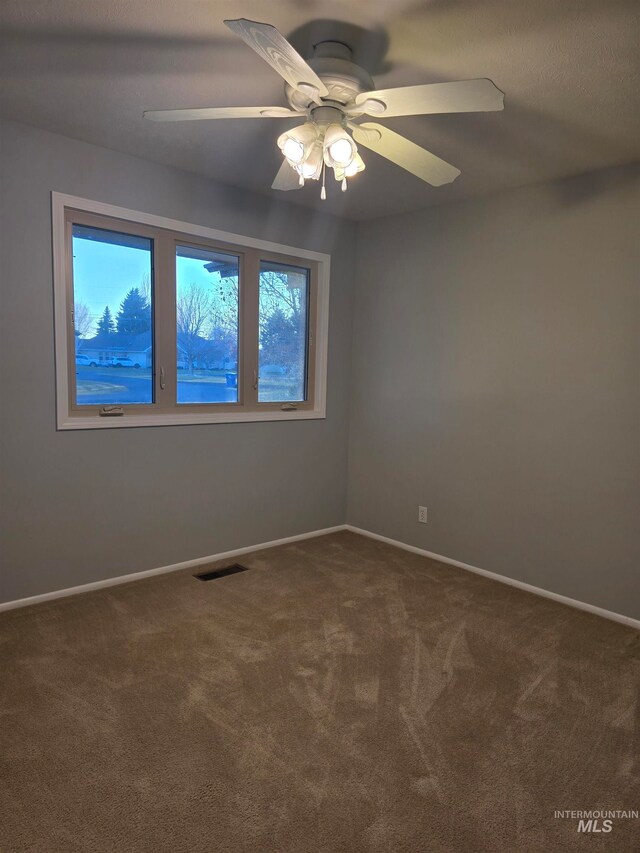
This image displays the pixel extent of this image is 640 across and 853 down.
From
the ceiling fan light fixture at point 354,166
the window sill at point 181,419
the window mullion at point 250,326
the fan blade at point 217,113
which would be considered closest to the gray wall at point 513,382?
the window sill at point 181,419

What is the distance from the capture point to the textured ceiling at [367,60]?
69.3 inches

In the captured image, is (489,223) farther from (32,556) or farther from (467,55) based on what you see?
(32,556)

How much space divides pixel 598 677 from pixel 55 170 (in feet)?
11.9

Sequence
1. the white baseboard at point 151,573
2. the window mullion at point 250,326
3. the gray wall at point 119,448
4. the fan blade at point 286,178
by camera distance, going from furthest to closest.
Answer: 1. the window mullion at point 250,326
2. the white baseboard at point 151,573
3. the gray wall at point 119,448
4. the fan blade at point 286,178

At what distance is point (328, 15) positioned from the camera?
1776 mm

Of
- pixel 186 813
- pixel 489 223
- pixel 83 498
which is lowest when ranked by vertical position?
pixel 186 813

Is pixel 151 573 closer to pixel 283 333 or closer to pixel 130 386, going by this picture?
pixel 130 386

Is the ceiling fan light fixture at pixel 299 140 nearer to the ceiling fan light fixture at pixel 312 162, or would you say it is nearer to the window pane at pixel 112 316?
the ceiling fan light fixture at pixel 312 162

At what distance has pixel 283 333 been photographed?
4082 mm

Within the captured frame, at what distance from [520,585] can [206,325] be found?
104 inches

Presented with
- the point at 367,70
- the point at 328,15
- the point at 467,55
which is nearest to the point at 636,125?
the point at 467,55

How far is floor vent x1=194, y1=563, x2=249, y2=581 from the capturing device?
136 inches

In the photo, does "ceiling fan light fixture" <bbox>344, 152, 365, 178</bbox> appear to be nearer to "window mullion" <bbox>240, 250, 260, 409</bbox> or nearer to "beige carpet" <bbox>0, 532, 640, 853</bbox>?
"window mullion" <bbox>240, 250, 260, 409</bbox>

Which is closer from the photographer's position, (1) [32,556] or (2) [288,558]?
(1) [32,556]
